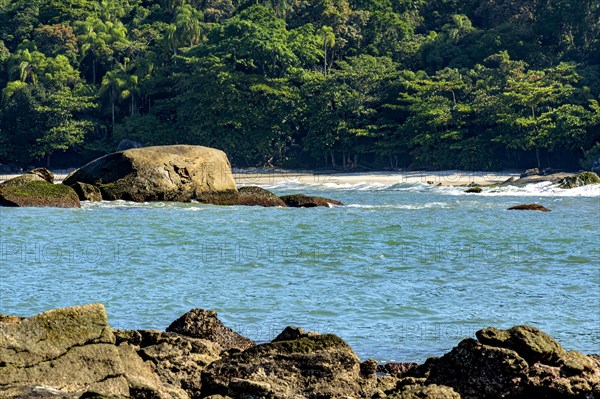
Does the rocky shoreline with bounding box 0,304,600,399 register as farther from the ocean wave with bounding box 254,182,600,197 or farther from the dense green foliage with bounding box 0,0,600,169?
the dense green foliage with bounding box 0,0,600,169

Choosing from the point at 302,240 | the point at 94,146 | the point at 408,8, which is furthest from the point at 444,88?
the point at 302,240

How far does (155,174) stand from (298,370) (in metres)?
27.5

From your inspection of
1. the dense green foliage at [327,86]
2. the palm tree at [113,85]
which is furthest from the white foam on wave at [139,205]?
the palm tree at [113,85]

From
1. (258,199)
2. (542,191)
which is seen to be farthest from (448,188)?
(258,199)

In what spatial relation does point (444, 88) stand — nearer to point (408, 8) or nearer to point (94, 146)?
point (408, 8)

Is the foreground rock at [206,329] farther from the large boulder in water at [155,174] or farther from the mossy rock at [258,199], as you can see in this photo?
the mossy rock at [258,199]

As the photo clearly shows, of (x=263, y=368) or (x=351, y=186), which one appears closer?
(x=263, y=368)

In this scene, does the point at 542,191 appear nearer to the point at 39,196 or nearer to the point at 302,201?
the point at 302,201

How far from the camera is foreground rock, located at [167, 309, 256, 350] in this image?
11539mm

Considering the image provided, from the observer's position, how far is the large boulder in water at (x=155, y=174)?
36.2 metres

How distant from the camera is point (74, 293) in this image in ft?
56.9

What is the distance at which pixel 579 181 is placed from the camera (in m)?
46.1

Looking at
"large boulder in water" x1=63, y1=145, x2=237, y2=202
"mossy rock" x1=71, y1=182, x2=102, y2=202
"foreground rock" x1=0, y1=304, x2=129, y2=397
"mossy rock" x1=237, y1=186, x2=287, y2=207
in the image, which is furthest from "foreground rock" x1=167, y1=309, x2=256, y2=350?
"mossy rock" x1=237, y1=186, x2=287, y2=207

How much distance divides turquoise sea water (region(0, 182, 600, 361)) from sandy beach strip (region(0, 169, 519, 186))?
18.0m
